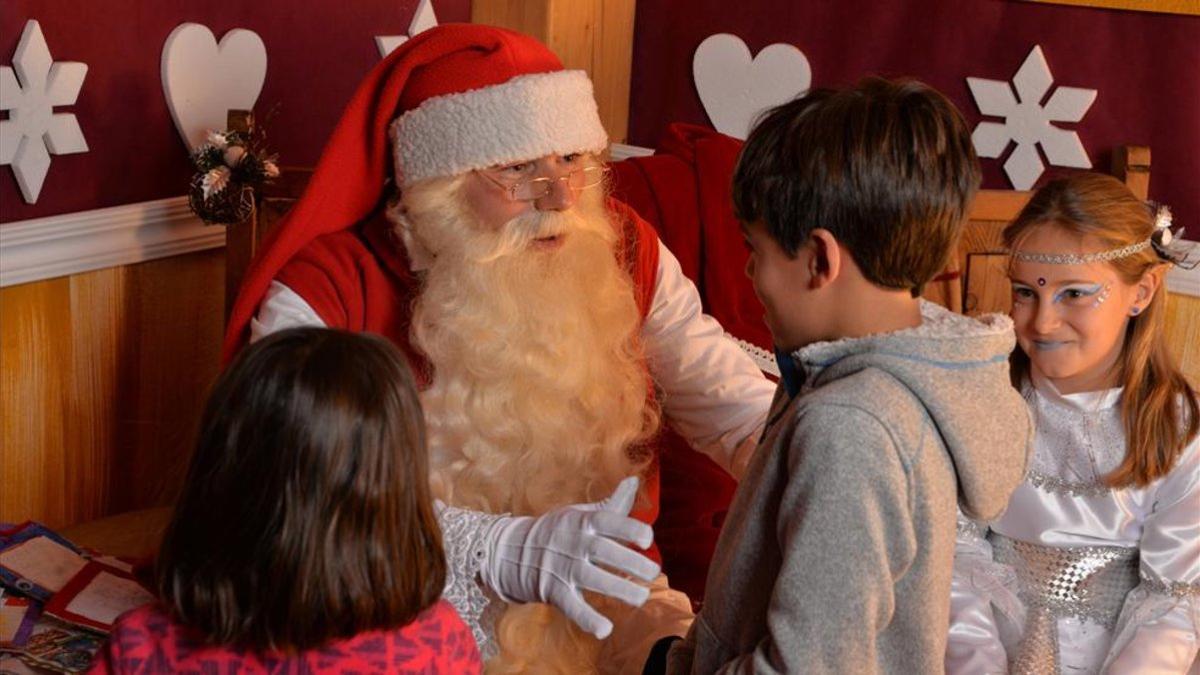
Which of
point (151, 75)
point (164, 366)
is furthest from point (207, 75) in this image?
point (164, 366)

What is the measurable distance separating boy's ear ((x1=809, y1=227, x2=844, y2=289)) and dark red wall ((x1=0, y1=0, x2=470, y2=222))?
1559 mm

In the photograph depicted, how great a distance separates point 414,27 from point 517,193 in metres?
1.17

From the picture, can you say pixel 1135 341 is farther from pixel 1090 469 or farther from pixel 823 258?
pixel 823 258

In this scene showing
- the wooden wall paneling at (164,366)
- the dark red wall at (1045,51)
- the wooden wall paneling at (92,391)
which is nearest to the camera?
the wooden wall paneling at (92,391)

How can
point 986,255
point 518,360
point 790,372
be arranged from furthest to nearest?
point 986,255
point 518,360
point 790,372

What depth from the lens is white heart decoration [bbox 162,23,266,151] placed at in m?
2.75

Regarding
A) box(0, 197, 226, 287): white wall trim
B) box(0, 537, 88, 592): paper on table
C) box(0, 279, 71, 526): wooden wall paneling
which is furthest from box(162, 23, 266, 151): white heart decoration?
box(0, 537, 88, 592): paper on table

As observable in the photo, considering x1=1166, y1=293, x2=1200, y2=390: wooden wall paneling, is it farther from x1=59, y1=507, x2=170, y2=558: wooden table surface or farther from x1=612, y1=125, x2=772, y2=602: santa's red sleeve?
x1=59, y1=507, x2=170, y2=558: wooden table surface

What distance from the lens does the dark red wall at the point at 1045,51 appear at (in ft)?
11.4

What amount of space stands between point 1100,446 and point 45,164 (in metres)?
1.89

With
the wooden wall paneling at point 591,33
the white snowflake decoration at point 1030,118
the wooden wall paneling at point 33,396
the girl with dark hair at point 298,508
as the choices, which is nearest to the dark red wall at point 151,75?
the wooden wall paneling at point 33,396

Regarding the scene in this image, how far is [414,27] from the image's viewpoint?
3.29 m

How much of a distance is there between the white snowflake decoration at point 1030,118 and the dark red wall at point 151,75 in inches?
57.7

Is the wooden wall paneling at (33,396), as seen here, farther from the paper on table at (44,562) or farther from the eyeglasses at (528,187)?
the eyeglasses at (528,187)
